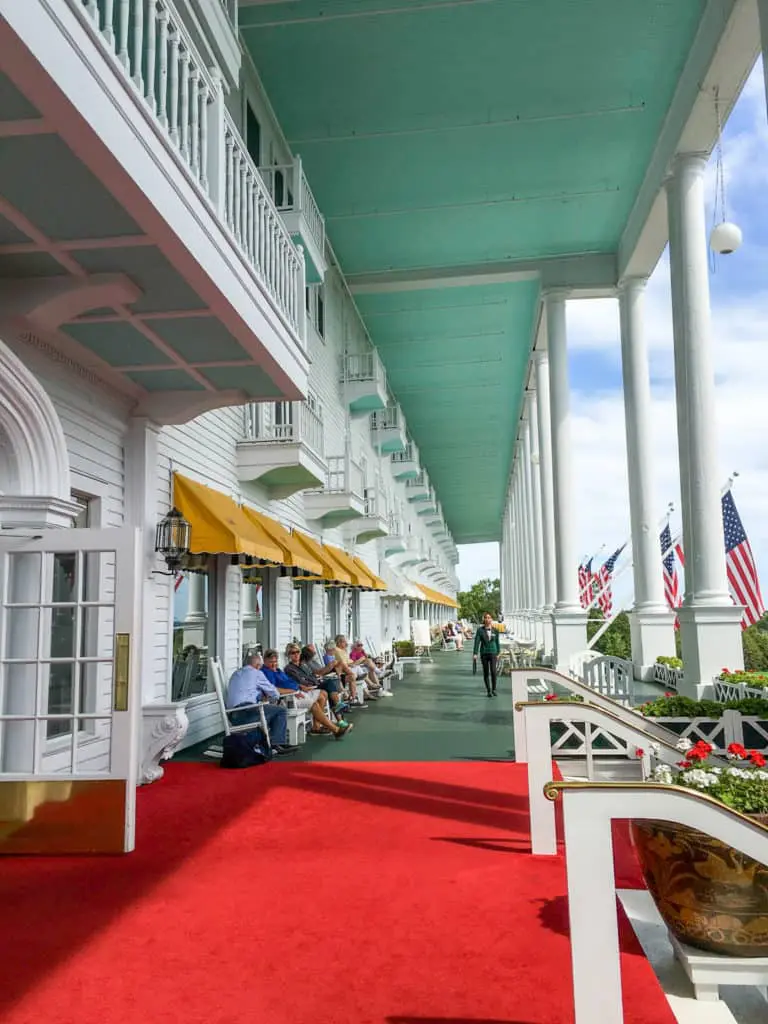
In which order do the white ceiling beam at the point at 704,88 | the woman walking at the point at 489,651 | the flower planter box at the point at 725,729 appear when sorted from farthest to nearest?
1. the woman walking at the point at 489,651
2. the white ceiling beam at the point at 704,88
3. the flower planter box at the point at 725,729

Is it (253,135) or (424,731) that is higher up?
(253,135)

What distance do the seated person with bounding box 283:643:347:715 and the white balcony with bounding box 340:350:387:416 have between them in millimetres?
8061

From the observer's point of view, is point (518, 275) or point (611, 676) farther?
point (518, 275)

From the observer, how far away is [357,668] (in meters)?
15.2

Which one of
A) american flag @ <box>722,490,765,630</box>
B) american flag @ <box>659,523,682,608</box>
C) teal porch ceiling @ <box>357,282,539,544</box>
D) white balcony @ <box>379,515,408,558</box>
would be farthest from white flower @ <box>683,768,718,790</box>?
white balcony @ <box>379,515,408,558</box>

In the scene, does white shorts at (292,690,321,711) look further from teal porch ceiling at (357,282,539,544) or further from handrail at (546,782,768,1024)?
teal porch ceiling at (357,282,539,544)

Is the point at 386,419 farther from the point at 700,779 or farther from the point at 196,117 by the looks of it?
the point at 700,779

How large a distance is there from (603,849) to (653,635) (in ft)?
40.9

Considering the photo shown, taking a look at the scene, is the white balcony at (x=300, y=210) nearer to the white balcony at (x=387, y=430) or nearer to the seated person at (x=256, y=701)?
the seated person at (x=256, y=701)

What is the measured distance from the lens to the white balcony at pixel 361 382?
1941cm

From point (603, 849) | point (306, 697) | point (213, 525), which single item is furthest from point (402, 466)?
point (603, 849)

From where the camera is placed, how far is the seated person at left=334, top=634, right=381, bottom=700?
1398cm

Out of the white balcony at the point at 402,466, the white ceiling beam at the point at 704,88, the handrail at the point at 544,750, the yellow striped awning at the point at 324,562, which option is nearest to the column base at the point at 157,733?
the handrail at the point at 544,750

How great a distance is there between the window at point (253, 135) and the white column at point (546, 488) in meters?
11.6
